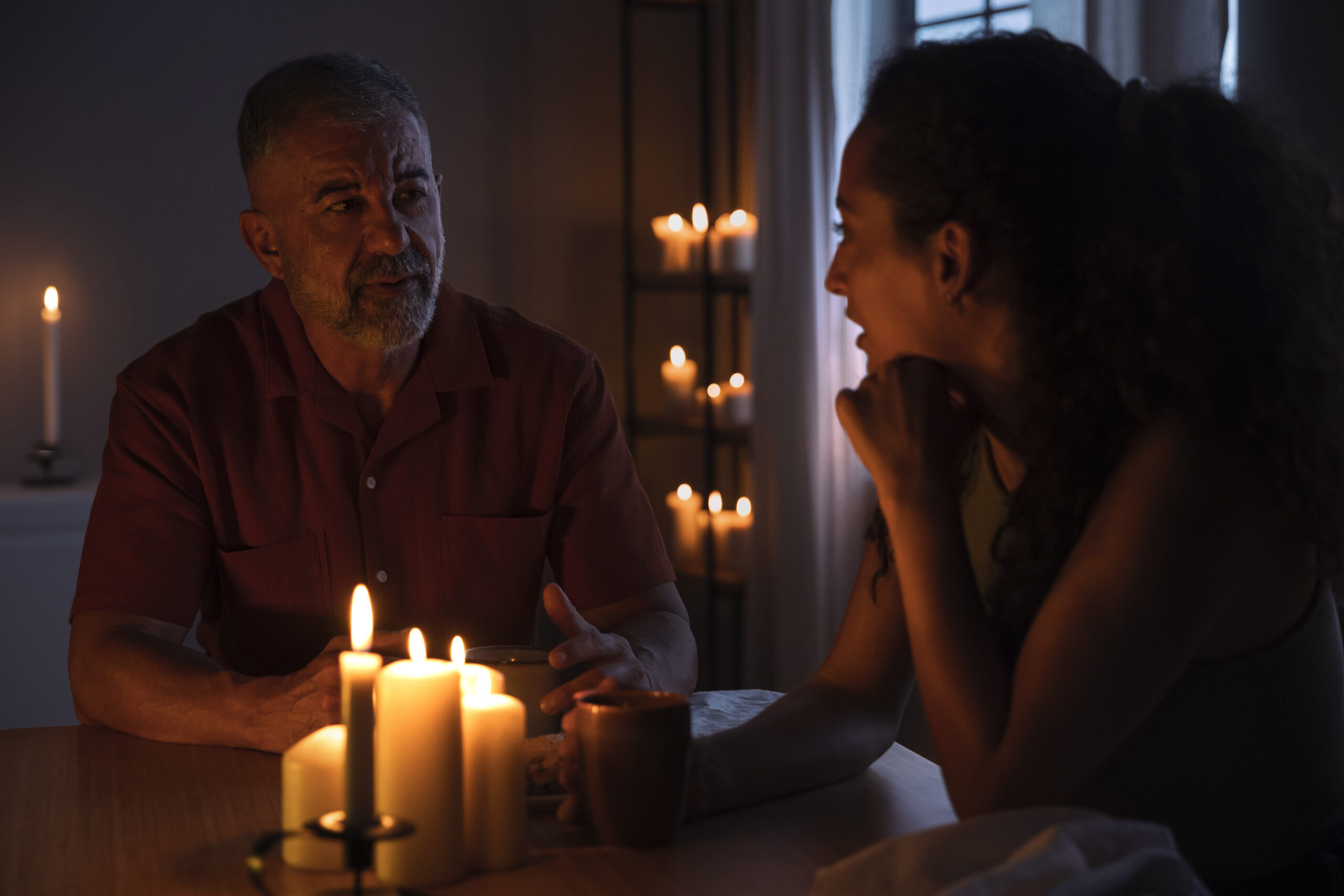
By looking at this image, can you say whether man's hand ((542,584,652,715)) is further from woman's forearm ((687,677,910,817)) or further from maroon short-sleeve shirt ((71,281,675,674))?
maroon short-sleeve shirt ((71,281,675,674))

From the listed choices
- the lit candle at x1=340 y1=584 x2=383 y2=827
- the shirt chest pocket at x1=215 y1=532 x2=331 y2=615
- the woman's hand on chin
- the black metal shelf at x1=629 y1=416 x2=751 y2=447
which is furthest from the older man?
the black metal shelf at x1=629 y1=416 x2=751 y2=447

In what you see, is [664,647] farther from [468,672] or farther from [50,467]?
[50,467]

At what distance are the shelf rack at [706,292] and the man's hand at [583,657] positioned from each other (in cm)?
188

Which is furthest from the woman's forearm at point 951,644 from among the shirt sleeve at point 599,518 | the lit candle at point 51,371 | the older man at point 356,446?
the lit candle at point 51,371

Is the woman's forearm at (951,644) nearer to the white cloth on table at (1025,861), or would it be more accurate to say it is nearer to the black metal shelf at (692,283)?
the white cloth on table at (1025,861)

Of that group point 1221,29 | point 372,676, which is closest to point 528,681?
point 372,676

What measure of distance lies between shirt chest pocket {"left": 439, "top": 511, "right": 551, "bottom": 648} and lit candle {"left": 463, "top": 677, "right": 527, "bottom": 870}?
0.79 metres

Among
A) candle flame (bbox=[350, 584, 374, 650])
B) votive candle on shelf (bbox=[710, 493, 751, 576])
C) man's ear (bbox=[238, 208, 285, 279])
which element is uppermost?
man's ear (bbox=[238, 208, 285, 279])

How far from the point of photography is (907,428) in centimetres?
95

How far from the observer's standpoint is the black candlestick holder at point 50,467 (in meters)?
2.73

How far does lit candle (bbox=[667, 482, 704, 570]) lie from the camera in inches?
124

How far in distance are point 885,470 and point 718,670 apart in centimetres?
251

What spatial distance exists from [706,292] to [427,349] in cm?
157

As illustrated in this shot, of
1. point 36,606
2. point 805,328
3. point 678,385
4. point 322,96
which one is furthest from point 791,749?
point 678,385
